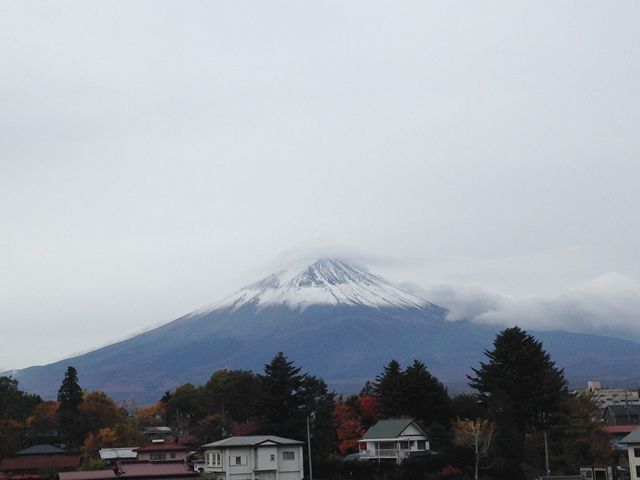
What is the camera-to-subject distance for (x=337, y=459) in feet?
164

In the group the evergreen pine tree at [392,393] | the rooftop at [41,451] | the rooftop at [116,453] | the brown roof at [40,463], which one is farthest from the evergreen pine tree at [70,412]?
the evergreen pine tree at [392,393]

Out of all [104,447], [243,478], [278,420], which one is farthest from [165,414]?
[243,478]

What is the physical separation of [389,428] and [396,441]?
4.47 ft

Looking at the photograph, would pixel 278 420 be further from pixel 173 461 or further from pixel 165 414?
pixel 165 414

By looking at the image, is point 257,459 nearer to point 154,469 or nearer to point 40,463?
point 154,469

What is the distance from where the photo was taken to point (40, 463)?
54.4m

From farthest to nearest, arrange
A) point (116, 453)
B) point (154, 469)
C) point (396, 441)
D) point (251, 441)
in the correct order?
1. point (116, 453)
2. point (396, 441)
3. point (154, 469)
4. point (251, 441)

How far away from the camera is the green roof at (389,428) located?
170ft

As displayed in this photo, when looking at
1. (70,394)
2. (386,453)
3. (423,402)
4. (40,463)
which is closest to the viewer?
(386,453)

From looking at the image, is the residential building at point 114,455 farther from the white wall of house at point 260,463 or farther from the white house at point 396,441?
the white house at point 396,441

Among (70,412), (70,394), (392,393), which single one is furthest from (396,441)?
(70,394)

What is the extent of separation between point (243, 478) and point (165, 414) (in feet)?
152

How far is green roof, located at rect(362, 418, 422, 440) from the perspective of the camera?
51.9 metres

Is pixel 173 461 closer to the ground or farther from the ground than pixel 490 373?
closer to the ground
